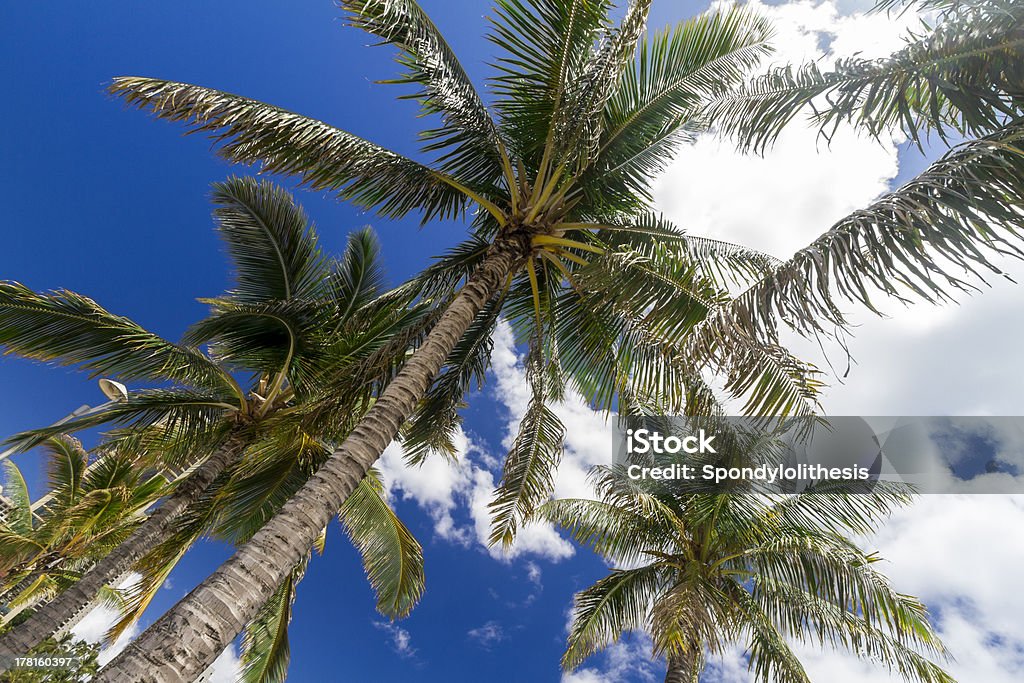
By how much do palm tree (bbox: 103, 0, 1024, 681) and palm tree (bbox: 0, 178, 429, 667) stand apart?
1.65 metres

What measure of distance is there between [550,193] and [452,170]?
1.60 meters

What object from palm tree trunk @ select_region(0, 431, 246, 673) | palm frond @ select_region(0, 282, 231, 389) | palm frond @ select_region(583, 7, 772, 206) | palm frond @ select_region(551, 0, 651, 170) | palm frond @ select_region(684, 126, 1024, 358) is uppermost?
palm frond @ select_region(583, 7, 772, 206)

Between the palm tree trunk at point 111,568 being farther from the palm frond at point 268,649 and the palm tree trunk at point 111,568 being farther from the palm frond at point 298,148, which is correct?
the palm frond at point 298,148

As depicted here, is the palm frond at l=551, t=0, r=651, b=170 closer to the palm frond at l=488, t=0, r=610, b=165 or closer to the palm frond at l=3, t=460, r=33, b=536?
the palm frond at l=488, t=0, r=610, b=165

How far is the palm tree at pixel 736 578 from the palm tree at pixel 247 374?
3754 millimetres

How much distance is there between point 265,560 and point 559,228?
4.81m

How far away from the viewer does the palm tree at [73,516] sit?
9477 mm

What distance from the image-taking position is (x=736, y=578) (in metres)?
9.47

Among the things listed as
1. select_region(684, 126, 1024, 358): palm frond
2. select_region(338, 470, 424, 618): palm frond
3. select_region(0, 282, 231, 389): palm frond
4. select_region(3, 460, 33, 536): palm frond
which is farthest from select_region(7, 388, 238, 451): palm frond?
select_region(3, 460, 33, 536): palm frond

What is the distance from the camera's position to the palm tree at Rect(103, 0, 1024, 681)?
9.70 feet

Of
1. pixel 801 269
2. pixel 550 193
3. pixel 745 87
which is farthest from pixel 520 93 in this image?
pixel 801 269

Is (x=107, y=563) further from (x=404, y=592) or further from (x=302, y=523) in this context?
(x=302, y=523)

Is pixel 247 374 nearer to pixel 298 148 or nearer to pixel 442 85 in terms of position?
pixel 298 148

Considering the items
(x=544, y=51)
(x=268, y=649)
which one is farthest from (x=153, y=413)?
(x=544, y=51)
